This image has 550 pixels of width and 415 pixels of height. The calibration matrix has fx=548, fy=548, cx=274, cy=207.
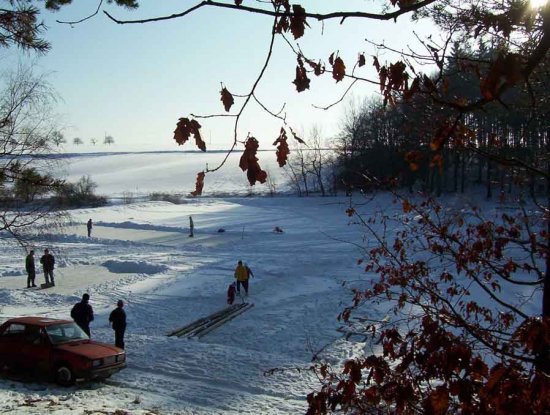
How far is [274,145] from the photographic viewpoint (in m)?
3.01

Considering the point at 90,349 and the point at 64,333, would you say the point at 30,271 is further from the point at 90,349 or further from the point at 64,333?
the point at 90,349

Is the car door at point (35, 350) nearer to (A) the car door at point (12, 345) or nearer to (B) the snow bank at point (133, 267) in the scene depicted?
(A) the car door at point (12, 345)

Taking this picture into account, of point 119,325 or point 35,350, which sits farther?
point 119,325

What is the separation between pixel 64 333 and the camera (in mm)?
12125

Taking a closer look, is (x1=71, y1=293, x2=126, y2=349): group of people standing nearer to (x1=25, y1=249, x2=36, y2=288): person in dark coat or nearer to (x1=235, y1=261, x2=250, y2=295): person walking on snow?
(x1=235, y1=261, x2=250, y2=295): person walking on snow

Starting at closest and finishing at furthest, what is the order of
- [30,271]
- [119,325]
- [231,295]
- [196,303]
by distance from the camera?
[119,325]
[231,295]
[196,303]
[30,271]

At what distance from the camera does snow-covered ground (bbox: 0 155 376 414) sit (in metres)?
10.5

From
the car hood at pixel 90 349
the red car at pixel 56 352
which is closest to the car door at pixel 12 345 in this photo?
the red car at pixel 56 352

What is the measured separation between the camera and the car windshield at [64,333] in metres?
11.9

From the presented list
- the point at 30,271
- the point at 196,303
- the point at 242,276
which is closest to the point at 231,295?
the point at 242,276

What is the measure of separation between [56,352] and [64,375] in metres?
0.50

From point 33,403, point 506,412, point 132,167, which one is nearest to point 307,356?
point 33,403

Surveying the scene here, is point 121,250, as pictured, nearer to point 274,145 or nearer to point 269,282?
point 269,282

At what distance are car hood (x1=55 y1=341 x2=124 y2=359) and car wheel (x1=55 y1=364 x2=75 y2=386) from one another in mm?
361
